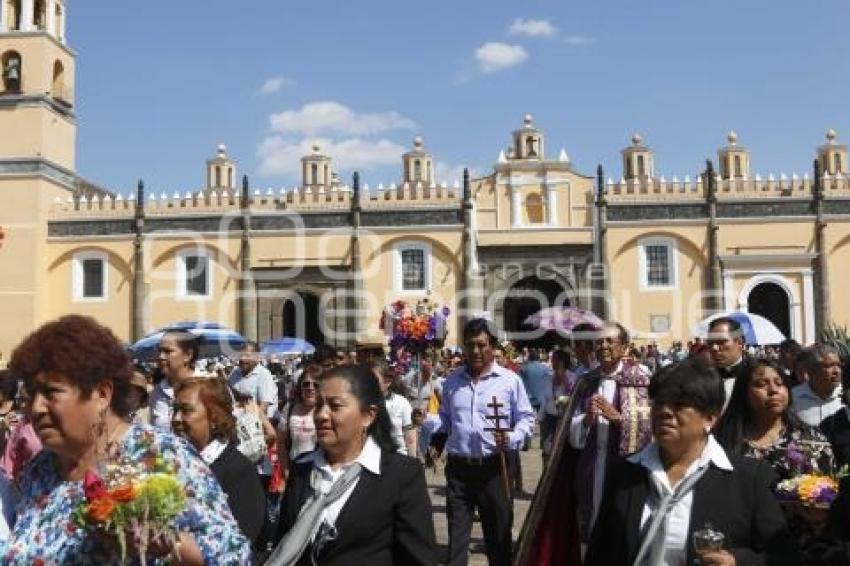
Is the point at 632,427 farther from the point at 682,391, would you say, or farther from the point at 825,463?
the point at 682,391

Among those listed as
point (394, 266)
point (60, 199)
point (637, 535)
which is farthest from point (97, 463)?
point (60, 199)

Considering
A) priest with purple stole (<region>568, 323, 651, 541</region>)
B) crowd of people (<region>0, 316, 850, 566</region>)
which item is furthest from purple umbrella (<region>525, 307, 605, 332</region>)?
crowd of people (<region>0, 316, 850, 566</region>)

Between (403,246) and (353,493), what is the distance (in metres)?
29.9

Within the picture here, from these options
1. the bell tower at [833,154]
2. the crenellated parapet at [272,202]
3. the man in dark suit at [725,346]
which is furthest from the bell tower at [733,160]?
the man in dark suit at [725,346]

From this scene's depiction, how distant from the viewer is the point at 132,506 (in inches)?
97.6

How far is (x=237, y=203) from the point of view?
3403cm

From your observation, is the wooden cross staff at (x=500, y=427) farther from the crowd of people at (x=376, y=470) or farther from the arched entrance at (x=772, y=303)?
the arched entrance at (x=772, y=303)

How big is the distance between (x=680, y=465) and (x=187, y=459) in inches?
68.6

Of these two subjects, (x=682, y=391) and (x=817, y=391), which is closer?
(x=682, y=391)

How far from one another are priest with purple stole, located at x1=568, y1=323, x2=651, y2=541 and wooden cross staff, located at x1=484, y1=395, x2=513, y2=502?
0.72 m

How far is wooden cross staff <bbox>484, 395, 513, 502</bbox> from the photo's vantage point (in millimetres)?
6770

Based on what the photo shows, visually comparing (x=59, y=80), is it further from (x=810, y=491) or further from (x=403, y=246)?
(x=810, y=491)

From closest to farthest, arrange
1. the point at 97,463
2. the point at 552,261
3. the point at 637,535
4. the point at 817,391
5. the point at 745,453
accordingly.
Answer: the point at 97,463
the point at 637,535
the point at 745,453
the point at 817,391
the point at 552,261

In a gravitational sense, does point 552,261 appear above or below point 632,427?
above
